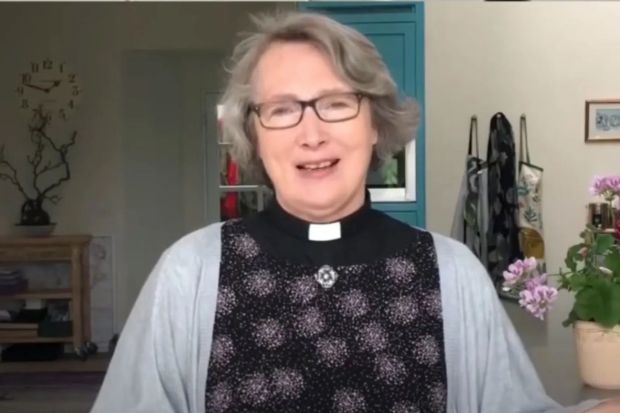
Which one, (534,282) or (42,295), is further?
(42,295)

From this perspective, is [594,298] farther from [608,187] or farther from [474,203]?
[474,203]

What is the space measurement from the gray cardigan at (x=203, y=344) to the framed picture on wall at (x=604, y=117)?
82.8 inches

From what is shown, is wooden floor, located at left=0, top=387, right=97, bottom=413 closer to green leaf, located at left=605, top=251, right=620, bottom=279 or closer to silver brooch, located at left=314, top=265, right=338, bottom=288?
green leaf, located at left=605, top=251, right=620, bottom=279

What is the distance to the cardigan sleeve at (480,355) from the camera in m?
1.14

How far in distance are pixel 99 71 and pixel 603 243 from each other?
3811 millimetres

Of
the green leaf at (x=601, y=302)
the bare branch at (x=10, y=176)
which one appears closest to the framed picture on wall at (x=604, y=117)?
the green leaf at (x=601, y=302)

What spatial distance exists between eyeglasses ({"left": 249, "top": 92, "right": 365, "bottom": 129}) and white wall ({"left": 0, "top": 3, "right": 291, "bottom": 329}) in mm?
4061

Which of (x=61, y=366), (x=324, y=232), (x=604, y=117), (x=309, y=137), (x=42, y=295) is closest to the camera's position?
(x=309, y=137)

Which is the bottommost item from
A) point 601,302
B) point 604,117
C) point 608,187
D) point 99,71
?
point 601,302

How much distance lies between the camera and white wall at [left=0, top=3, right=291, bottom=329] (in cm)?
505

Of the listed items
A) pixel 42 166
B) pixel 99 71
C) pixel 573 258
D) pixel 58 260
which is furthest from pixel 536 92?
pixel 42 166

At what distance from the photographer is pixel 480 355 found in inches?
45.2

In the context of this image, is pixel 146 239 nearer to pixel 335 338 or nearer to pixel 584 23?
pixel 584 23

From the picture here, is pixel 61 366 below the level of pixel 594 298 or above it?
below
